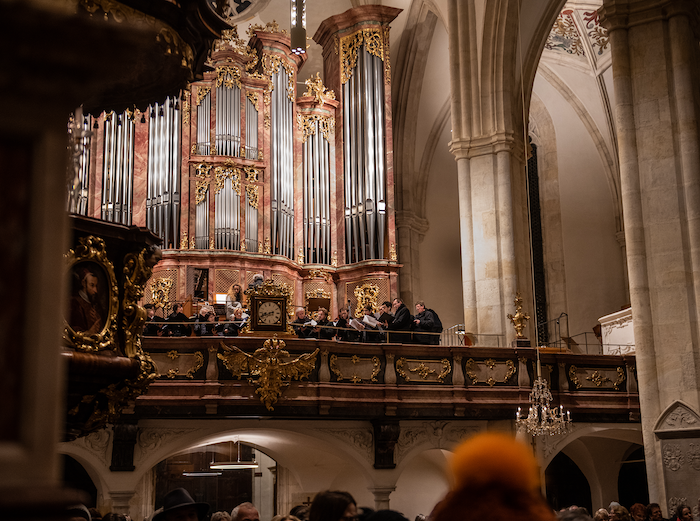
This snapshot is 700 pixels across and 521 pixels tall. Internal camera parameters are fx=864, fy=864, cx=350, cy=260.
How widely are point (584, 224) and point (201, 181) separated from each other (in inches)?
461

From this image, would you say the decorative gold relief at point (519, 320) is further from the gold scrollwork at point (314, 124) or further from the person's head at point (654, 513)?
the gold scrollwork at point (314, 124)

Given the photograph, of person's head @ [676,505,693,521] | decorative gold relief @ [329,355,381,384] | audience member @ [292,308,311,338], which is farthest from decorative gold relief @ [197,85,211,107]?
person's head @ [676,505,693,521]

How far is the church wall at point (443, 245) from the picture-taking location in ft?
75.0

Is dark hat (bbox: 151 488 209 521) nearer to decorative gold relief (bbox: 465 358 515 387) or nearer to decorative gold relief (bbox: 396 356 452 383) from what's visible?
decorative gold relief (bbox: 396 356 452 383)

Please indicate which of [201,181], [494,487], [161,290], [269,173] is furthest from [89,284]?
[269,173]

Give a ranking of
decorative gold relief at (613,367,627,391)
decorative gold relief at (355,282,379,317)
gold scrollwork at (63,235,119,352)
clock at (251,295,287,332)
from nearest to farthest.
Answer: gold scrollwork at (63,235,119,352), clock at (251,295,287,332), decorative gold relief at (613,367,627,391), decorative gold relief at (355,282,379,317)

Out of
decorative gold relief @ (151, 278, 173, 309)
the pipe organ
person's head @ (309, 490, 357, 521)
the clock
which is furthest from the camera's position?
the pipe organ

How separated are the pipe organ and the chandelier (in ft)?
15.8

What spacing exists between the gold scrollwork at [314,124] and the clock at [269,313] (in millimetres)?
6629

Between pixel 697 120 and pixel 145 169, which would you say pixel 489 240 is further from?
pixel 145 169

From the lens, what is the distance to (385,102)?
1859 cm

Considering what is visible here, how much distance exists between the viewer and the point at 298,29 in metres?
10.1

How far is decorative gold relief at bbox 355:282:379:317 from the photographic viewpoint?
1705cm

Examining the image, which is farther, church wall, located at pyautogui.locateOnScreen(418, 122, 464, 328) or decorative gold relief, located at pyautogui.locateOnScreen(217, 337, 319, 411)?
church wall, located at pyautogui.locateOnScreen(418, 122, 464, 328)
